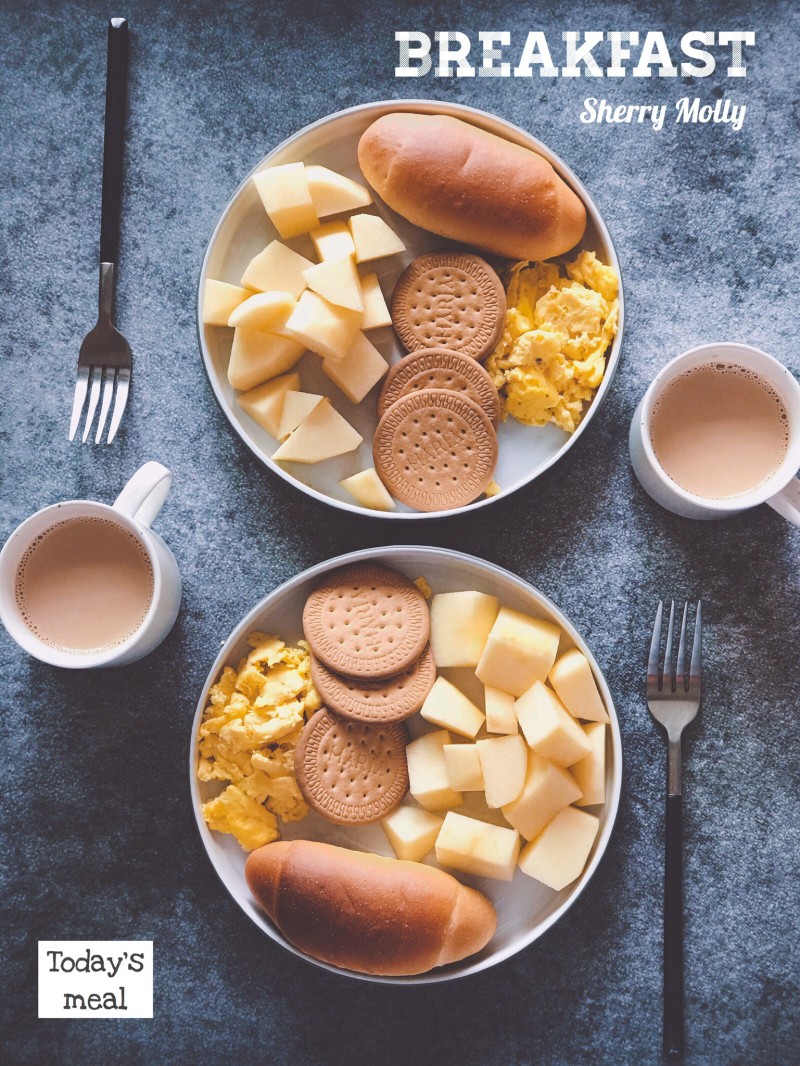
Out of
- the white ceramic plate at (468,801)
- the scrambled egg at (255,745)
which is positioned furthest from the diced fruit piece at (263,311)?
the scrambled egg at (255,745)

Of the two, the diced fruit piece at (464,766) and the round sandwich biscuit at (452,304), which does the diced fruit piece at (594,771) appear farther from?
the round sandwich biscuit at (452,304)

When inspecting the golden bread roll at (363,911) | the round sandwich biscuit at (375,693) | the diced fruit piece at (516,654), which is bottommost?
the golden bread roll at (363,911)

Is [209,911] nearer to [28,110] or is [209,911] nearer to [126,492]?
[126,492]

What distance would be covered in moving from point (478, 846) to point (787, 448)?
2.31ft

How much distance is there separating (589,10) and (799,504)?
84 centimetres

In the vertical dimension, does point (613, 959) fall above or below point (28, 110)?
below

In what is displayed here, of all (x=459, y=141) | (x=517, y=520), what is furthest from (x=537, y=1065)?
(x=459, y=141)

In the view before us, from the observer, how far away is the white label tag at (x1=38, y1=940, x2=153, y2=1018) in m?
1.29

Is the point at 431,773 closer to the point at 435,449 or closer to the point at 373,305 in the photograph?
the point at 435,449

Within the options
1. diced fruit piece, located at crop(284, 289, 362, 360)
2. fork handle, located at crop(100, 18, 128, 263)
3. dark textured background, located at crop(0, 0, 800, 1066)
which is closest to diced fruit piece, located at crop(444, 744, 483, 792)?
dark textured background, located at crop(0, 0, 800, 1066)

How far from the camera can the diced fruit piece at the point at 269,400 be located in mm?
1232

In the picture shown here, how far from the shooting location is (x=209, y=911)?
1.30m

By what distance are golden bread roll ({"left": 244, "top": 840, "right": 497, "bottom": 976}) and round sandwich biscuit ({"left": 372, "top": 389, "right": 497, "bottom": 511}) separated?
506 millimetres

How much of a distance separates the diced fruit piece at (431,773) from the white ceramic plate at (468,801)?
0.03m
